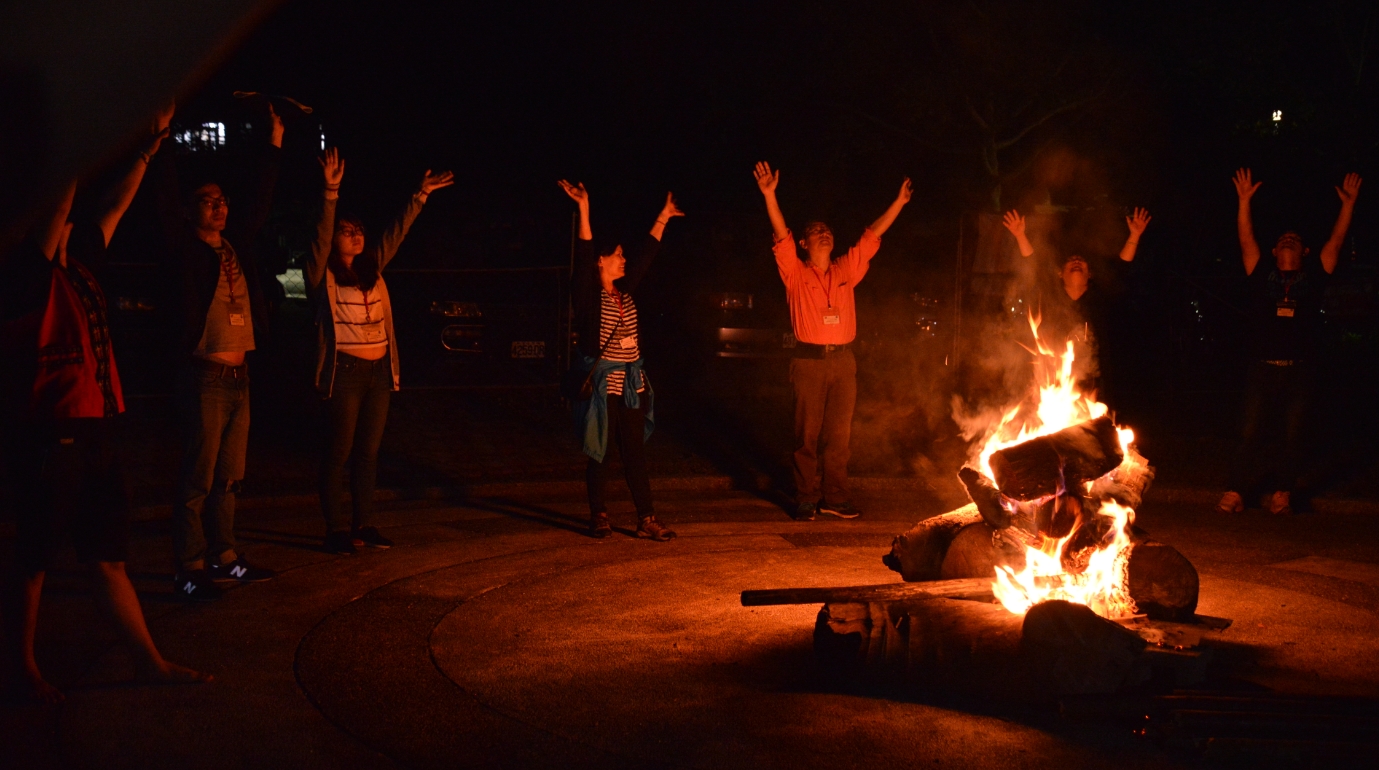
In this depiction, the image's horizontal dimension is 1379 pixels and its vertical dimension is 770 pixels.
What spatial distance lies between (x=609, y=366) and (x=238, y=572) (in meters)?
2.59

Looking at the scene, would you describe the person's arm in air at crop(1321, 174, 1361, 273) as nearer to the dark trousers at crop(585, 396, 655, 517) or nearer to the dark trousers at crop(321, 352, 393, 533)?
the dark trousers at crop(585, 396, 655, 517)

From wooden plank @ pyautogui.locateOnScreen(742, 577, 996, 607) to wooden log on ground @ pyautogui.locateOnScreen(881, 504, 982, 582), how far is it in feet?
2.28

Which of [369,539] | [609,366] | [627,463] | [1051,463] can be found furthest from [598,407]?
[1051,463]

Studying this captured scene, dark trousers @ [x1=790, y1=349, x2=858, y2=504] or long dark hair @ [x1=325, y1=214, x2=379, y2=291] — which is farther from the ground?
long dark hair @ [x1=325, y1=214, x2=379, y2=291]

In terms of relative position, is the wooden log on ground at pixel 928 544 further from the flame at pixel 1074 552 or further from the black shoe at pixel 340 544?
the black shoe at pixel 340 544

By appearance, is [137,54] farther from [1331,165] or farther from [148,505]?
[1331,165]

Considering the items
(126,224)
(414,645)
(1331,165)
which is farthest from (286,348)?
(1331,165)

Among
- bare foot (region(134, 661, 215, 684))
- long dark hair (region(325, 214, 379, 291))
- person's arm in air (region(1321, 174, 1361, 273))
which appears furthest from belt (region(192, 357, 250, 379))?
person's arm in air (region(1321, 174, 1361, 273))

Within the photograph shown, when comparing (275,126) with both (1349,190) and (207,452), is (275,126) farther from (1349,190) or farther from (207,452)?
(1349,190)

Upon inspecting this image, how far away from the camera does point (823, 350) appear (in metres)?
8.85

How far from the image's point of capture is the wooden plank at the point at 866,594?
547cm

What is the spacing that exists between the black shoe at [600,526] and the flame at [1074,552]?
2657 millimetres

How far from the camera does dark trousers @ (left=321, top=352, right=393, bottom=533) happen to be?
732cm

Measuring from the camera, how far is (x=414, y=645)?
18.4ft
